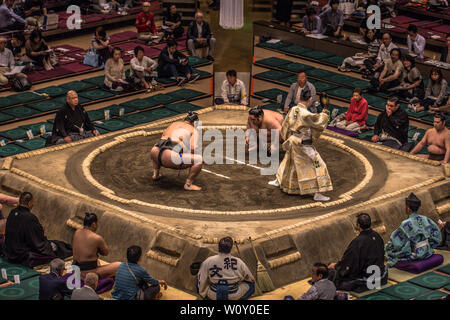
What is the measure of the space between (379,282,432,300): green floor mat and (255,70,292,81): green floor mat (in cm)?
550

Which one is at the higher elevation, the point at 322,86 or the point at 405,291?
the point at 322,86

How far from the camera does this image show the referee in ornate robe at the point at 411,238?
268 inches

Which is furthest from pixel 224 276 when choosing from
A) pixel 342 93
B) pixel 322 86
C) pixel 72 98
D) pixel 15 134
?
pixel 322 86

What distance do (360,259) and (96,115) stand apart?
457 centimetres

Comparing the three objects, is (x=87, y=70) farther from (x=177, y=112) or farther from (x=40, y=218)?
(x=40, y=218)

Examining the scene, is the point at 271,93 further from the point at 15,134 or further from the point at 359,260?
the point at 359,260

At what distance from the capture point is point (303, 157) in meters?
7.51

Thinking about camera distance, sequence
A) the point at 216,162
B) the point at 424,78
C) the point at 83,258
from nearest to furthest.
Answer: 1. the point at 83,258
2. the point at 216,162
3. the point at 424,78

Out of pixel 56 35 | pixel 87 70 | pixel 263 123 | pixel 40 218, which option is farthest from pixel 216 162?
pixel 56 35

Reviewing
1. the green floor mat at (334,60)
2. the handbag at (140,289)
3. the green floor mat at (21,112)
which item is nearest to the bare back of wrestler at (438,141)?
the handbag at (140,289)

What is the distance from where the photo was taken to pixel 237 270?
6.25m

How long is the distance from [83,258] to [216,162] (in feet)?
7.24

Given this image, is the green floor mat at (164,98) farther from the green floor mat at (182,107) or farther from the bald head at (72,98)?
the bald head at (72,98)

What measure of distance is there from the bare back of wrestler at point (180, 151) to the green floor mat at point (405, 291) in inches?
78.2
